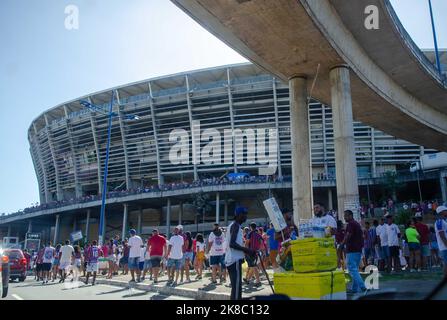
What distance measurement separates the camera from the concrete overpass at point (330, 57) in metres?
11.9

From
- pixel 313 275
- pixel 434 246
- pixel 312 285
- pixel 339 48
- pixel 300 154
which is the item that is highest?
pixel 339 48

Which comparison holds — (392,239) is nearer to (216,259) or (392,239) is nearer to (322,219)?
(322,219)

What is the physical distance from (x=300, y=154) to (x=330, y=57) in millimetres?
4000

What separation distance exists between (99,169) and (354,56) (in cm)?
4782

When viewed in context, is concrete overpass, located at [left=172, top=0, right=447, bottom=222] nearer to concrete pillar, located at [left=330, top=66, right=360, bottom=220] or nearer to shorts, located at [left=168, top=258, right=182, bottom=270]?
concrete pillar, located at [left=330, top=66, right=360, bottom=220]

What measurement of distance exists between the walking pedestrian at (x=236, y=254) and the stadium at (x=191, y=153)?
38297 mm

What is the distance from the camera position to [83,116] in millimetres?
A: 53875

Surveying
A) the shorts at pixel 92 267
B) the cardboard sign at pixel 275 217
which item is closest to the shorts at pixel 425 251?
the cardboard sign at pixel 275 217

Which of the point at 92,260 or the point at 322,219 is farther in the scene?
the point at 92,260

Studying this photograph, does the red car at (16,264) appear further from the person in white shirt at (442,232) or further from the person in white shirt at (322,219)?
the person in white shirt at (442,232)

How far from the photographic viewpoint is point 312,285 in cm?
495

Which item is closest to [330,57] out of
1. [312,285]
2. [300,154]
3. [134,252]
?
[300,154]
